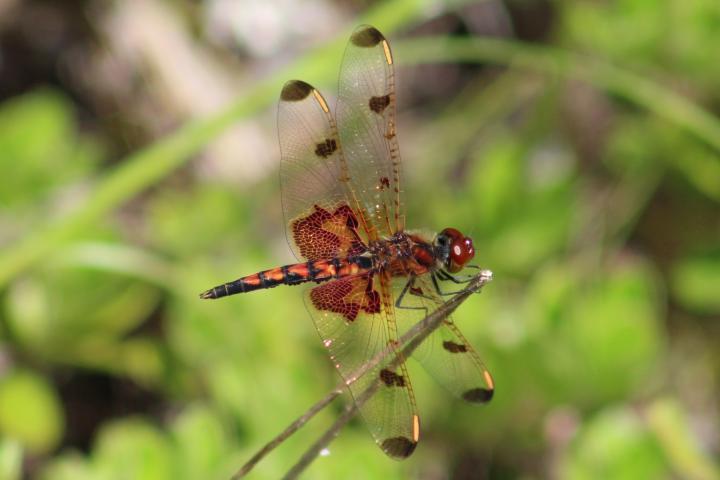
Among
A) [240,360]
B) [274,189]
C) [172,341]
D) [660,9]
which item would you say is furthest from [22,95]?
[660,9]

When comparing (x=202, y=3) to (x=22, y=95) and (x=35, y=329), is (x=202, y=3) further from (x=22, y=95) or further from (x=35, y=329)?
(x=35, y=329)

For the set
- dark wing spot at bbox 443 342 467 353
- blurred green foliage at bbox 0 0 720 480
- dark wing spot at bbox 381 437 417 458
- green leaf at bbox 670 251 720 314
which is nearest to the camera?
dark wing spot at bbox 381 437 417 458

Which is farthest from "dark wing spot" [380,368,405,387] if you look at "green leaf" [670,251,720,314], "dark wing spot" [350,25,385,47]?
"green leaf" [670,251,720,314]

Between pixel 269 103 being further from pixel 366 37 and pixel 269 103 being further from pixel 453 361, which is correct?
pixel 453 361

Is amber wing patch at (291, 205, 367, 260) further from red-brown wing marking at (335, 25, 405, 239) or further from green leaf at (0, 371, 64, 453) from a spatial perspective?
green leaf at (0, 371, 64, 453)

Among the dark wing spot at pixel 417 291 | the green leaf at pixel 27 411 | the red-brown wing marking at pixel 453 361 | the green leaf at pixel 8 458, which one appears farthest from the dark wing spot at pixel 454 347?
the green leaf at pixel 27 411

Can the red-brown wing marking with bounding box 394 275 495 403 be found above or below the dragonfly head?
below

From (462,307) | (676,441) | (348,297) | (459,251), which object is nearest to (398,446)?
(348,297)
